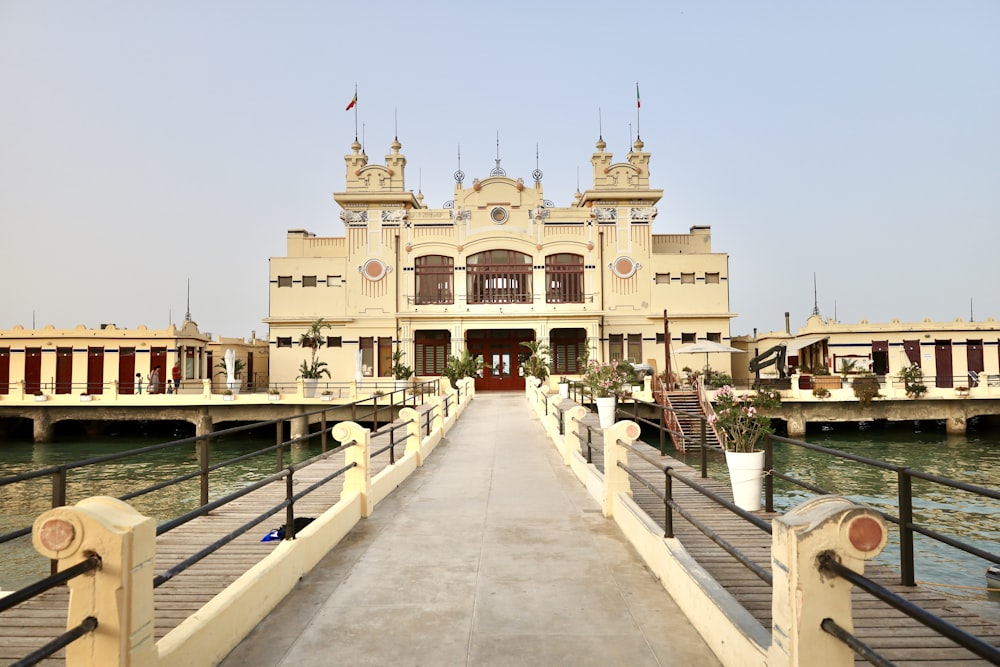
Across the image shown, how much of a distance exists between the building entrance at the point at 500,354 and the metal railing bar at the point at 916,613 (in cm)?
3386

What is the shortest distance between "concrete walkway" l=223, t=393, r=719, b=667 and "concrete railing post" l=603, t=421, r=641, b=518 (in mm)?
322

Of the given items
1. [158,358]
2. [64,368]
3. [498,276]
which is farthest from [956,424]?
[64,368]

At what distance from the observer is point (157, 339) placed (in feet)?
120

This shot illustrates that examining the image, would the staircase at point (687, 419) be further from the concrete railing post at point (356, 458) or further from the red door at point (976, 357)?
the red door at point (976, 357)

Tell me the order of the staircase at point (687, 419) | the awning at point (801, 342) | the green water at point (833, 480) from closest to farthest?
1. the green water at point (833, 480)
2. the staircase at point (687, 419)
3. the awning at point (801, 342)

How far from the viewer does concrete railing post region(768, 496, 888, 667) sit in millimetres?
2914

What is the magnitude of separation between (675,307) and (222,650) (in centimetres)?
3481

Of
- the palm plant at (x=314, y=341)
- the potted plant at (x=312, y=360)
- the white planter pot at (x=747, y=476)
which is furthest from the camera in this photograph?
the palm plant at (x=314, y=341)

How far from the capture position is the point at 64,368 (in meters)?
36.0

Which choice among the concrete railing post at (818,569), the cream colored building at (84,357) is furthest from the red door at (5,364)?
the concrete railing post at (818,569)

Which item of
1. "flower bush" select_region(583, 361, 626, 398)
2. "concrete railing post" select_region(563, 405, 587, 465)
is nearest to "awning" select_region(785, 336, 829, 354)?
"flower bush" select_region(583, 361, 626, 398)

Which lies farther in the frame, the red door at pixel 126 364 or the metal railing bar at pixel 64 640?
the red door at pixel 126 364

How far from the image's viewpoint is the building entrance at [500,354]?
36.8 metres

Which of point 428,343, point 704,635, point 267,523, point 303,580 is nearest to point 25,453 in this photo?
point 428,343
